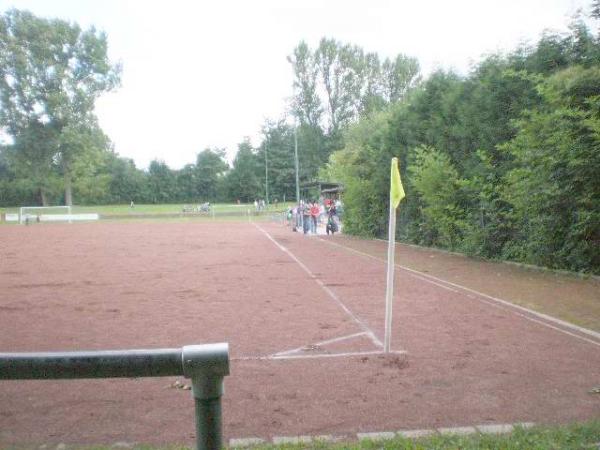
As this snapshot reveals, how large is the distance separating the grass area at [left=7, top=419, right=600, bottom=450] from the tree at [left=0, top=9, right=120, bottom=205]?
6066cm

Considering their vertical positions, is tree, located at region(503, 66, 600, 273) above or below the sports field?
above

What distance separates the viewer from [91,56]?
61.0 meters

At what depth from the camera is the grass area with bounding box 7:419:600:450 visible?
3449 millimetres

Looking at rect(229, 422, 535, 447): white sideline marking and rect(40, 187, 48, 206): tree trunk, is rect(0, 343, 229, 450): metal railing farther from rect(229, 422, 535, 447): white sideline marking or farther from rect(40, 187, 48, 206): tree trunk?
rect(40, 187, 48, 206): tree trunk

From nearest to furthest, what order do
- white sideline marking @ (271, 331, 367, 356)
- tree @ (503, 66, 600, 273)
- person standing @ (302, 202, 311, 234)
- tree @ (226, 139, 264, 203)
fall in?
white sideline marking @ (271, 331, 367, 356) → tree @ (503, 66, 600, 273) → person standing @ (302, 202, 311, 234) → tree @ (226, 139, 264, 203)

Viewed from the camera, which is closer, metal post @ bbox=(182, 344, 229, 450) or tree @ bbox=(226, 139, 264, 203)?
metal post @ bbox=(182, 344, 229, 450)

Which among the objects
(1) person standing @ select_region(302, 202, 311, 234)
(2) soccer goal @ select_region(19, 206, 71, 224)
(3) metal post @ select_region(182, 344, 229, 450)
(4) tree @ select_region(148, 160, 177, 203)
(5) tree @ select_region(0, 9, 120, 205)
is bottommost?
(2) soccer goal @ select_region(19, 206, 71, 224)

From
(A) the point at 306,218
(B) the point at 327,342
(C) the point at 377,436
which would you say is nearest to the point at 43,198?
(A) the point at 306,218

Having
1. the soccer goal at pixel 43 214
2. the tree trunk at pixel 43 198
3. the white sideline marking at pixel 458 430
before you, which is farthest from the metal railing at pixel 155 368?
the tree trunk at pixel 43 198

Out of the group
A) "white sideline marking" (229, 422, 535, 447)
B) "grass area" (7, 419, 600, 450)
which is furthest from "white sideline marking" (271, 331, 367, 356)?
"grass area" (7, 419, 600, 450)

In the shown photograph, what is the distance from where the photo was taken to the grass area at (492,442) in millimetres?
3449

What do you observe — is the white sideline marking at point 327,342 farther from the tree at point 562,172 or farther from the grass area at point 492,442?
the tree at point 562,172

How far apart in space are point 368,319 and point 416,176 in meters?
12.3

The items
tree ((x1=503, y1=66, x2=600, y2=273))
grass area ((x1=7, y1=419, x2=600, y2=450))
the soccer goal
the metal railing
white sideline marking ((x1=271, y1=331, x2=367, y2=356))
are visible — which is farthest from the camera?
the soccer goal
